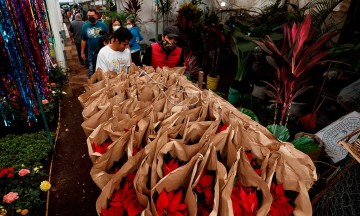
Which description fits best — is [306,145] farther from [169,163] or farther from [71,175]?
[71,175]

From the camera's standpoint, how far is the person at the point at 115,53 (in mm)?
2430

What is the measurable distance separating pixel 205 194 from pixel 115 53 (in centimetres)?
196

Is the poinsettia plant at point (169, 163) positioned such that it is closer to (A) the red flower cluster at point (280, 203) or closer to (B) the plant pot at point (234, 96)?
(A) the red flower cluster at point (280, 203)

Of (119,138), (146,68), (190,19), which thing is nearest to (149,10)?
(190,19)

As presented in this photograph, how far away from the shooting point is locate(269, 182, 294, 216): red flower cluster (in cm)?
105

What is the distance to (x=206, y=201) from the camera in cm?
105

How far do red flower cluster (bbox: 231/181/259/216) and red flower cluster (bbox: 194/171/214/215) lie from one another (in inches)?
4.1

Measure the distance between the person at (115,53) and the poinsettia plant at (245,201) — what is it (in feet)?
6.23

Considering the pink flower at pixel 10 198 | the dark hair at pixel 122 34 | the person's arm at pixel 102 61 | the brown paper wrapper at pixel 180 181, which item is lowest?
the pink flower at pixel 10 198

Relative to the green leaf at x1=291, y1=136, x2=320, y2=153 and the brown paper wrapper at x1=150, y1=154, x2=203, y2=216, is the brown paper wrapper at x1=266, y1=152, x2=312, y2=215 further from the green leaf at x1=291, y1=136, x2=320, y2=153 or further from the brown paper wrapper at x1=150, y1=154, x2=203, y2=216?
the green leaf at x1=291, y1=136, x2=320, y2=153

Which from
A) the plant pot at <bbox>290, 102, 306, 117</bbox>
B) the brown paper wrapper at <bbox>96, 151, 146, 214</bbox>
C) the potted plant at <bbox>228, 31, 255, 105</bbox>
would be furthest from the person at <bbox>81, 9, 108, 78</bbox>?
the brown paper wrapper at <bbox>96, 151, 146, 214</bbox>

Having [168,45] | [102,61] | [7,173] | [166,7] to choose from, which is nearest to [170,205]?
[7,173]

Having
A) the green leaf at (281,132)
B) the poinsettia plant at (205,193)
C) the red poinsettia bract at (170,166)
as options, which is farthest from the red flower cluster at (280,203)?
the green leaf at (281,132)

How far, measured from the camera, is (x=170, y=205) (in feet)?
3.38
